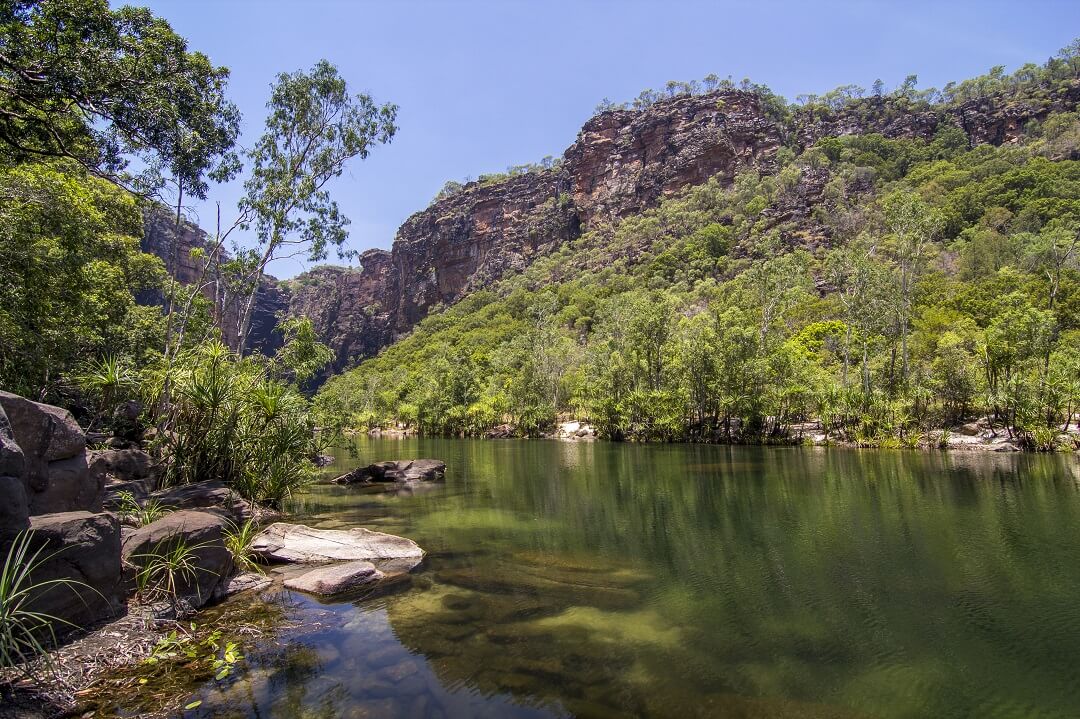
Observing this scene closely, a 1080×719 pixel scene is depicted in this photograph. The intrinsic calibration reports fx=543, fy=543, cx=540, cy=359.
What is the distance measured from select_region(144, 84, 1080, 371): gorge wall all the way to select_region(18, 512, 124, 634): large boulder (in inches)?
4134

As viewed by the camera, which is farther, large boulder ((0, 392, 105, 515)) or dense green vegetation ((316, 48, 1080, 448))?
dense green vegetation ((316, 48, 1080, 448))

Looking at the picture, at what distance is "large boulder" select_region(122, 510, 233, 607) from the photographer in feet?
26.9

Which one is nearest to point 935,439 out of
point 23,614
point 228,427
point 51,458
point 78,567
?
point 228,427

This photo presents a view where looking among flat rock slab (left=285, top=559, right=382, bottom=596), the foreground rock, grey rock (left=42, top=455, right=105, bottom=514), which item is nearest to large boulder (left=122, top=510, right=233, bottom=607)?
grey rock (left=42, top=455, right=105, bottom=514)

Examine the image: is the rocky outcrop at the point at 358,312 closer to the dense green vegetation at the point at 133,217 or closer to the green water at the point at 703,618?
the dense green vegetation at the point at 133,217

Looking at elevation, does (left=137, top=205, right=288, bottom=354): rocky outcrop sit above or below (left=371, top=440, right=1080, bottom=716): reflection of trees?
above

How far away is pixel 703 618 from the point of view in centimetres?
855

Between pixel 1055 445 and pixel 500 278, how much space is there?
398 ft

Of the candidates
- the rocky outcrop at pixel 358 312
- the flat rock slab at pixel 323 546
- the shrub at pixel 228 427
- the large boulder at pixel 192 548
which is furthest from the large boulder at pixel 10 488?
the rocky outcrop at pixel 358 312

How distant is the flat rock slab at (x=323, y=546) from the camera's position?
11.5m

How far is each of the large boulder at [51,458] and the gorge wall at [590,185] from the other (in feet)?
339

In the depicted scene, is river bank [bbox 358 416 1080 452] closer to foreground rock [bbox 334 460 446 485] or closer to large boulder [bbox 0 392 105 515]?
foreground rock [bbox 334 460 446 485]

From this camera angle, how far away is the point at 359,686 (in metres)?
6.60

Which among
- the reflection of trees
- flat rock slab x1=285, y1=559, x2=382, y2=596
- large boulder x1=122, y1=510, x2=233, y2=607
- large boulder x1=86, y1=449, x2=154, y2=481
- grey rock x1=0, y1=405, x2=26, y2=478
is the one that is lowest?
the reflection of trees
